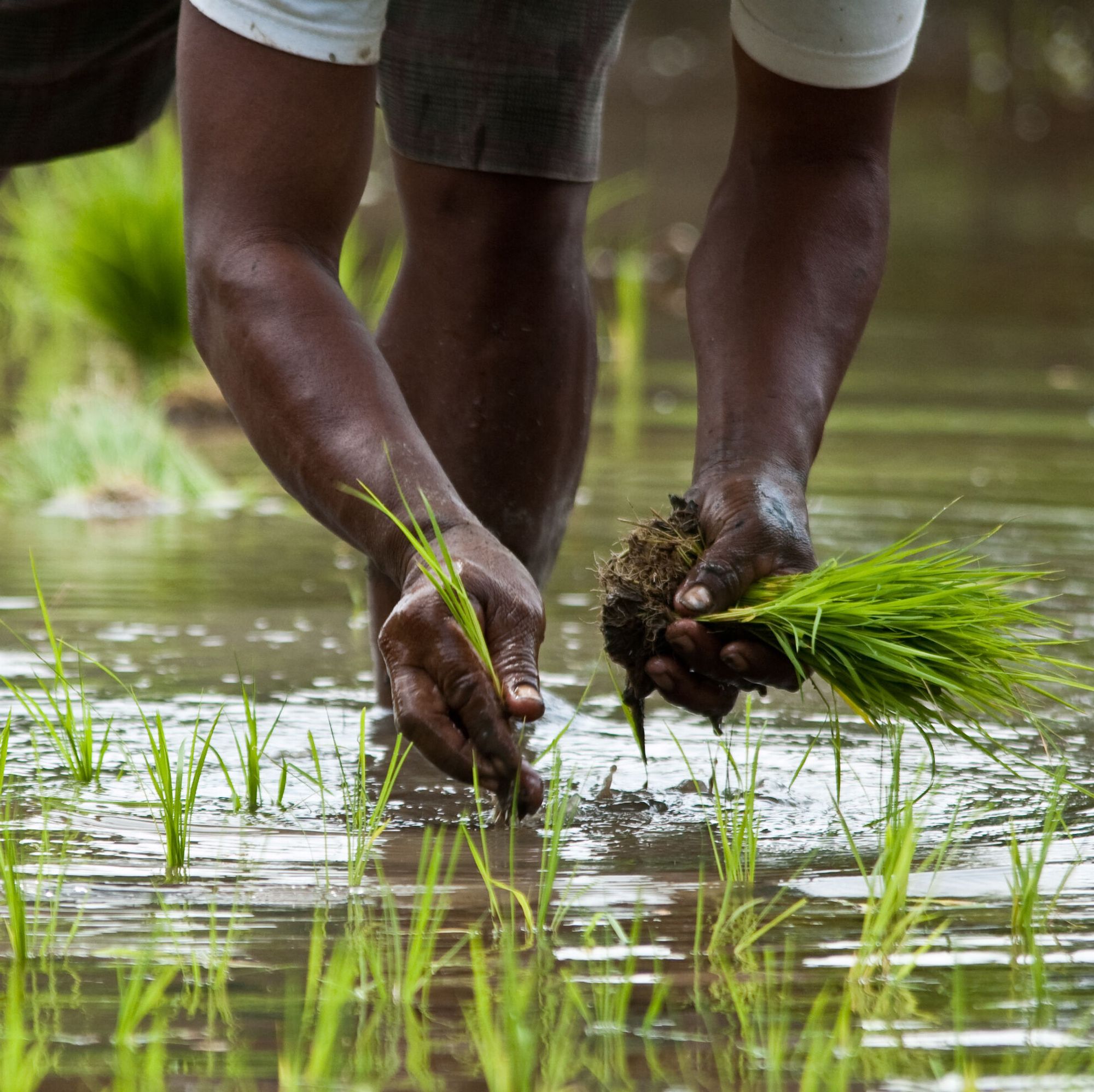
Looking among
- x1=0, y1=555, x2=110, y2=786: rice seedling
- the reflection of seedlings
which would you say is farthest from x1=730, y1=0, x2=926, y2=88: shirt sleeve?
the reflection of seedlings

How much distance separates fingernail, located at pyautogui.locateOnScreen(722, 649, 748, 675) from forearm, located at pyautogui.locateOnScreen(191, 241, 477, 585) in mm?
296

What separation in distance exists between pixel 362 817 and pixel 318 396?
414 millimetres

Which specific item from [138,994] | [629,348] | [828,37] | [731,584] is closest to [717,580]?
[731,584]

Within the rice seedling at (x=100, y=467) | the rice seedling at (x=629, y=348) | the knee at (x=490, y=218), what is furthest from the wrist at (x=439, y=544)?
the rice seedling at (x=629, y=348)

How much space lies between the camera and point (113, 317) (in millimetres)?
5039

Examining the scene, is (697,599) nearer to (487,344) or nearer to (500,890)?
(500,890)

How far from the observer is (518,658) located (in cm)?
164

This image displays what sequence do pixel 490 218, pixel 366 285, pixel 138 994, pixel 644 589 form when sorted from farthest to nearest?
1. pixel 366 285
2. pixel 490 218
3. pixel 644 589
4. pixel 138 994

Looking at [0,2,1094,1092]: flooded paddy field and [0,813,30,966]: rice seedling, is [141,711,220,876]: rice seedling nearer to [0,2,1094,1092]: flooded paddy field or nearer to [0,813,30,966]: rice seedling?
[0,2,1094,1092]: flooded paddy field

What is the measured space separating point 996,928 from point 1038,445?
9.65 ft

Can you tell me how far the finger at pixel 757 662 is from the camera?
1.85 metres

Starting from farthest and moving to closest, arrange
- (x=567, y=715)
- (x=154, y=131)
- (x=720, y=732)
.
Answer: (x=154, y=131), (x=567, y=715), (x=720, y=732)

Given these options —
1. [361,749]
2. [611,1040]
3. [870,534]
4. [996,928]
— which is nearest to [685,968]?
[611,1040]

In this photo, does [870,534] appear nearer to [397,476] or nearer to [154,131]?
[397,476]
